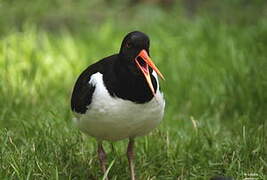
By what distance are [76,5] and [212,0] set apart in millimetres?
1958

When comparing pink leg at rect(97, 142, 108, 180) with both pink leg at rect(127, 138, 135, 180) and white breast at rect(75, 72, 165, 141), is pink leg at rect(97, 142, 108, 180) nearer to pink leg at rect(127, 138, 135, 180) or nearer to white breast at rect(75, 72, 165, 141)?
pink leg at rect(127, 138, 135, 180)

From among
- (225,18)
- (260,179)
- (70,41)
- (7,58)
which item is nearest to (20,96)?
(7,58)

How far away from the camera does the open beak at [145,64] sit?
13.2ft

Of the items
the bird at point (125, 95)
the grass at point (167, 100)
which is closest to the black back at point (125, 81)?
the bird at point (125, 95)

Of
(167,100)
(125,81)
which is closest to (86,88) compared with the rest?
(125,81)

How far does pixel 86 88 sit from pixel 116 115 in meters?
0.36

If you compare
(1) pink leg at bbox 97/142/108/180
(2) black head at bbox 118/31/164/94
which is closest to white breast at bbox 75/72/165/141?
(2) black head at bbox 118/31/164/94

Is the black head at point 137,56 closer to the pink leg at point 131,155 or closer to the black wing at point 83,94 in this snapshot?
the black wing at point 83,94

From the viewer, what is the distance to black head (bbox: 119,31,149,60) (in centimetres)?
407

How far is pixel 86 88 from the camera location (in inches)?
173

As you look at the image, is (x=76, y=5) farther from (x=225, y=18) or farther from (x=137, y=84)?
(x=137, y=84)

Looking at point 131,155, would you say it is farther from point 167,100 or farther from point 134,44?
point 167,100

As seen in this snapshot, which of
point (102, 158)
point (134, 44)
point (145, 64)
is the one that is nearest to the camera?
point (134, 44)

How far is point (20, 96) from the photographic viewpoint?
6004mm
